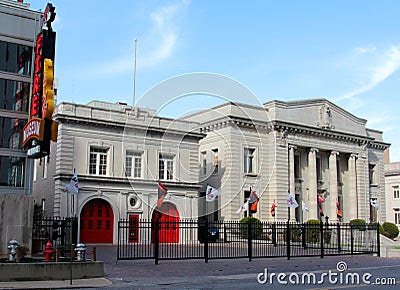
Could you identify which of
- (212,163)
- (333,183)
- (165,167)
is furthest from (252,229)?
(333,183)

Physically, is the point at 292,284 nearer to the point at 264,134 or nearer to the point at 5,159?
the point at 5,159

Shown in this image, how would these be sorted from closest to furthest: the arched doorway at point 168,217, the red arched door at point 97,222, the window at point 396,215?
the red arched door at point 97,222 → the arched doorway at point 168,217 → the window at point 396,215

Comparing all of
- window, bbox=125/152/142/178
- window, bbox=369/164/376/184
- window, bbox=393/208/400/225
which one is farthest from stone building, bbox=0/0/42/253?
window, bbox=393/208/400/225

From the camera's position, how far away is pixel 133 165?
39.4m

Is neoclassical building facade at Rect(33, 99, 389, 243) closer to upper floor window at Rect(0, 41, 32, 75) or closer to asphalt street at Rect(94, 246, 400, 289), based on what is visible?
asphalt street at Rect(94, 246, 400, 289)

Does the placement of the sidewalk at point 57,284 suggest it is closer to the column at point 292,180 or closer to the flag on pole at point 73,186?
the flag on pole at point 73,186

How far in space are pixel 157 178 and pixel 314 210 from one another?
20854 millimetres

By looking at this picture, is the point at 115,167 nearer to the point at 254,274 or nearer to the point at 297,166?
the point at 254,274

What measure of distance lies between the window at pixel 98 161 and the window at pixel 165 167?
14.7 feet

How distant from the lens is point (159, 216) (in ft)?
132

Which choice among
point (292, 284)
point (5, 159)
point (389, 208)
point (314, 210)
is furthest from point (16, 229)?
point (389, 208)

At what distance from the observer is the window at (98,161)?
37938 millimetres

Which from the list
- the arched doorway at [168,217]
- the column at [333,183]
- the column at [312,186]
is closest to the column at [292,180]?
the column at [312,186]

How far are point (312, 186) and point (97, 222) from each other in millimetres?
25352
